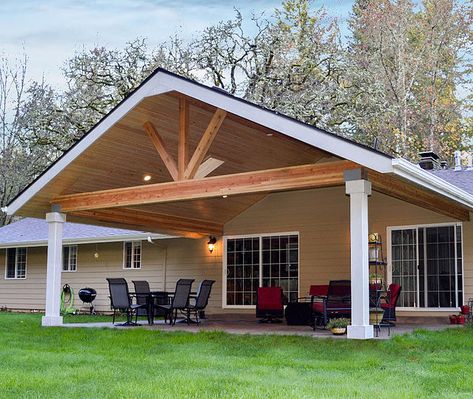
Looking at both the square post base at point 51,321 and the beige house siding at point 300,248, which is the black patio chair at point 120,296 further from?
the beige house siding at point 300,248

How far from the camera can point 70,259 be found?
18500 mm

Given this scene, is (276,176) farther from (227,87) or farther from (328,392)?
(227,87)

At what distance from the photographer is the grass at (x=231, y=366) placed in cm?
561

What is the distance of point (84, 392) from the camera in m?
5.58

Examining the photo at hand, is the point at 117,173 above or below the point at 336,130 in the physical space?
below

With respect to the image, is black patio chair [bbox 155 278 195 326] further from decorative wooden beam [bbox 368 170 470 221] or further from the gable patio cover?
decorative wooden beam [bbox 368 170 470 221]

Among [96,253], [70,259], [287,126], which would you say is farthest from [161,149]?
[70,259]

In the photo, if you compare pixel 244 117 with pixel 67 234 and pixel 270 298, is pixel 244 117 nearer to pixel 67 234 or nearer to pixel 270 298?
pixel 270 298

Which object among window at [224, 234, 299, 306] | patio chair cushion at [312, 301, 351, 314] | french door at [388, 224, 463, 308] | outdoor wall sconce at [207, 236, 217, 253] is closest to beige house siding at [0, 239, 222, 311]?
outdoor wall sconce at [207, 236, 217, 253]

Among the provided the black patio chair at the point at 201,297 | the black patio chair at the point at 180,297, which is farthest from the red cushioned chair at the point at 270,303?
the black patio chair at the point at 180,297

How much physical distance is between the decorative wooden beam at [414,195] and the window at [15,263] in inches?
483

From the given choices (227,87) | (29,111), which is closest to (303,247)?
(227,87)

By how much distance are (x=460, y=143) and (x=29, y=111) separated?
16.3m

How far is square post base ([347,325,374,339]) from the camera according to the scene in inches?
344
